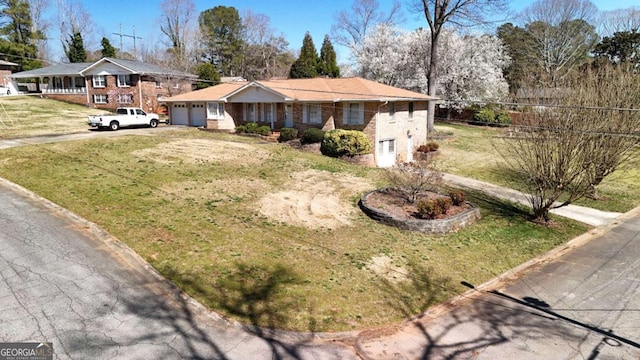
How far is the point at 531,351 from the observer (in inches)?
296

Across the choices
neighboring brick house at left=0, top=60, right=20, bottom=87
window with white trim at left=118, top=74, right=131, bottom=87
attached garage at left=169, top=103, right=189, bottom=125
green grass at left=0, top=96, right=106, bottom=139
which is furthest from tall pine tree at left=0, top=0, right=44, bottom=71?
attached garage at left=169, top=103, right=189, bottom=125

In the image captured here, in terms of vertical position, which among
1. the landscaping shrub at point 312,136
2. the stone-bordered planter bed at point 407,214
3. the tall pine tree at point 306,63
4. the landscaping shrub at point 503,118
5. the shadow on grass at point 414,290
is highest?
the tall pine tree at point 306,63

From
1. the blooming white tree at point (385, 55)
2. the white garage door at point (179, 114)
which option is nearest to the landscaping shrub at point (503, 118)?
the blooming white tree at point (385, 55)

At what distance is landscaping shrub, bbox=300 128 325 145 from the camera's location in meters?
25.0

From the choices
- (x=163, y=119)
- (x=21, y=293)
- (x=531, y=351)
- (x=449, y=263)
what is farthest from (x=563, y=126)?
(x=163, y=119)

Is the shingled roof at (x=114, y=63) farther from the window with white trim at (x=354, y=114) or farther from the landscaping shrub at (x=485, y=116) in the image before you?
the landscaping shrub at (x=485, y=116)

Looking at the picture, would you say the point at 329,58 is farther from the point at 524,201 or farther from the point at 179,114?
the point at 524,201

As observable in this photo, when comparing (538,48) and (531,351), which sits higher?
(538,48)

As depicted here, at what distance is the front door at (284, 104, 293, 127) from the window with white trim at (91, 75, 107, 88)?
23.3 m

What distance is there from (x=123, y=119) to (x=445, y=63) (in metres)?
31.4

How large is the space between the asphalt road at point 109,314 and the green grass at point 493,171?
15.9 metres

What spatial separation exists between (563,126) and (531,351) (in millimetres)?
10305

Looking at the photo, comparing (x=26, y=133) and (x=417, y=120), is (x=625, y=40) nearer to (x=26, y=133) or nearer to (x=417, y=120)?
(x=417, y=120)

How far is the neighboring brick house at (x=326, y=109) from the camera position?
2525cm
